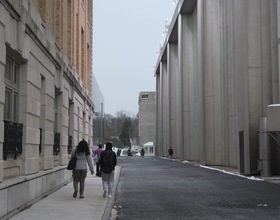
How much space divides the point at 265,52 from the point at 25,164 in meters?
16.1

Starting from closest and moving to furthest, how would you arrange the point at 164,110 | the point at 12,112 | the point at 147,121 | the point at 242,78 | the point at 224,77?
the point at 12,112 → the point at 242,78 → the point at 224,77 → the point at 164,110 → the point at 147,121

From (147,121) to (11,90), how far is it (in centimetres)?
11316

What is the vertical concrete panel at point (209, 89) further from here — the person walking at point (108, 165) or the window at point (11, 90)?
the window at point (11, 90)

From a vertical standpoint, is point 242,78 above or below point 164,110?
below

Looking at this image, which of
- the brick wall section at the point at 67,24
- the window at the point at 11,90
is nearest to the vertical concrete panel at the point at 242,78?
the brick wall section at the point at 67,24

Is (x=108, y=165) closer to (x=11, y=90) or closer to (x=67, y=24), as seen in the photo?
(x=11, y=90)

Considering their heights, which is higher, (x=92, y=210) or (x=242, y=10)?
(x=242, y=10)

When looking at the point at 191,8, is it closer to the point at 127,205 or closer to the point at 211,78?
the point at 211,78

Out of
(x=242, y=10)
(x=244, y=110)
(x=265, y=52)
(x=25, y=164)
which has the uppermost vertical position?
(x=242, y=10)

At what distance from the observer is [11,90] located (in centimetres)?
1051

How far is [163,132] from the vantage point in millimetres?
74062

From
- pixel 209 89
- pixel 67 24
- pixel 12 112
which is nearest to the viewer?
pixel 12 112

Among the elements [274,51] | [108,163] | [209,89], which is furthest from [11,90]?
[209,89]

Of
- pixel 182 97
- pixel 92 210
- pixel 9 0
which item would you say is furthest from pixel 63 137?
pixel 182 97
